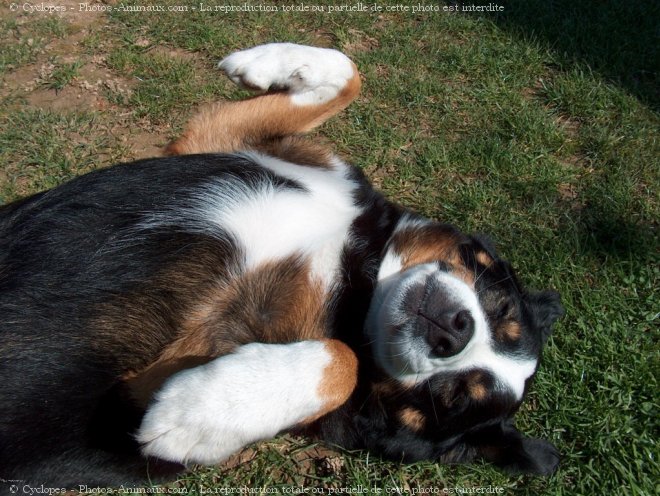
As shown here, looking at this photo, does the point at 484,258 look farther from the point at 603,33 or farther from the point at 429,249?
the point at 603,33

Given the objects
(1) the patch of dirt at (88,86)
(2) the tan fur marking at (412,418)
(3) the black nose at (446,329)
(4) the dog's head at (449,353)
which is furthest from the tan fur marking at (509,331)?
(1) the patch of dirt at (88,86)

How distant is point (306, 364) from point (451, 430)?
98 centimetres


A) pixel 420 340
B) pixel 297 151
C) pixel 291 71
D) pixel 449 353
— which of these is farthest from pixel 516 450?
pixel 291 71

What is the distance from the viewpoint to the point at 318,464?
→ 10.7 ft

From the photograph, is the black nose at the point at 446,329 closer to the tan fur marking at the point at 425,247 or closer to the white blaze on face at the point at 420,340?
the white blaze on face at the point at 420,340

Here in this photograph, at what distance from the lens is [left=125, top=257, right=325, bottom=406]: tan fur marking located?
2.46 m

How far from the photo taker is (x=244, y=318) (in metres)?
2.60

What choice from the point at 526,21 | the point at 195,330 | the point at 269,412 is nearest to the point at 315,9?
the point at 526,21

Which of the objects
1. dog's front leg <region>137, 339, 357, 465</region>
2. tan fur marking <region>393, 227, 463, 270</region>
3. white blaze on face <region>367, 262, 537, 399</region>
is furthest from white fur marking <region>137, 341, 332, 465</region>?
tan fur marking <region>393, 227, 463, 270</region>

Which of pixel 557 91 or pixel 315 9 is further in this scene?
pixel 315 9

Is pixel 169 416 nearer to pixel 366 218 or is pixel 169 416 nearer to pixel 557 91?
pixel 366 218

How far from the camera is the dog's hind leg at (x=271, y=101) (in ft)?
10.9

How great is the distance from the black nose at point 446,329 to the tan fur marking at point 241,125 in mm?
1450

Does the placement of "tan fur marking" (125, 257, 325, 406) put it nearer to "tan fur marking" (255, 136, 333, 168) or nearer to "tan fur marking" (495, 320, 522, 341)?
"tan fur marking" (255, 136, 333, 168)
